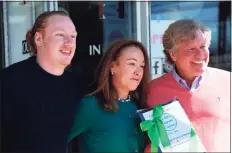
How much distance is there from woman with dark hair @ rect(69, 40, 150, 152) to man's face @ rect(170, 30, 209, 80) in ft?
0.68

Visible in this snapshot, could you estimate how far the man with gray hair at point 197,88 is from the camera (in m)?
2.39

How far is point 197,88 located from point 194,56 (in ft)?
0.55

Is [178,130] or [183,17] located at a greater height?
[183,17]

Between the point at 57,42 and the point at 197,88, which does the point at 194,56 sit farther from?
the point at 57,42

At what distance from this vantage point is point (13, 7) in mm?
3807

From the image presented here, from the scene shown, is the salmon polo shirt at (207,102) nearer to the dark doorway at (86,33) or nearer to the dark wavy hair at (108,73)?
the dark wavy hair at (108,73)

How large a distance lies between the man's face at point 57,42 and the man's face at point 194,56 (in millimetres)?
574

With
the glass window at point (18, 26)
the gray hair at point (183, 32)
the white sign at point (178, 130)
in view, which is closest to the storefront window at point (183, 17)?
the glass window at point (18, 26)

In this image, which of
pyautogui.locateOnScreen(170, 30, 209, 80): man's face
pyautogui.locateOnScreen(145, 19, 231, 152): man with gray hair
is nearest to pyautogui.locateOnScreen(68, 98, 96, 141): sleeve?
pyautogui.locateOnScreen(145, 19, 231, 152): man with gray hair

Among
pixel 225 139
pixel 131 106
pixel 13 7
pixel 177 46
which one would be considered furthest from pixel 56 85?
pixel 13 7

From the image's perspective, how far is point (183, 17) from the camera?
4348mm

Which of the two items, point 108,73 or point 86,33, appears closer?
point 108,73

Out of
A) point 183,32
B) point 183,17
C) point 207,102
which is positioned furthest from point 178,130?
point 183,17

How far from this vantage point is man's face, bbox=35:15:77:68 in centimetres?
228
